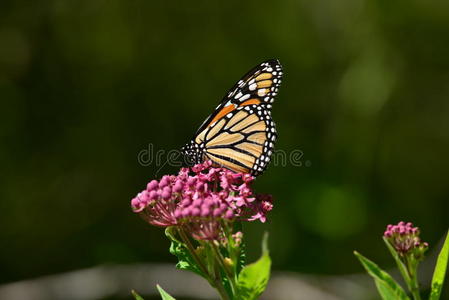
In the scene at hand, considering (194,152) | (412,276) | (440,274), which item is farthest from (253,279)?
(194,152)

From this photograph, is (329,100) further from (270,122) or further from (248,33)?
(270,122)

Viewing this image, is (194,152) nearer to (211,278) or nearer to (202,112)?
(211,278)

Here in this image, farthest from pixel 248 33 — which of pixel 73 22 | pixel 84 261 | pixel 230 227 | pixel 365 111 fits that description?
pixel 230 227

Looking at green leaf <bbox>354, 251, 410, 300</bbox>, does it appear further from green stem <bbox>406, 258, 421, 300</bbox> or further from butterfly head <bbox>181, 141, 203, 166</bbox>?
butterfly head <bbox>181, 141, 203, 166</bbox>

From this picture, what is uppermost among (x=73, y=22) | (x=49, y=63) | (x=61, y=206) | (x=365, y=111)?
(x=73, y=22)

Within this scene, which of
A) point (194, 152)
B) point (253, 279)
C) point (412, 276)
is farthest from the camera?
point (194, 152)

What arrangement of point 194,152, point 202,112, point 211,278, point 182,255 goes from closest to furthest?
point 211,278 < point 182,255 < point 194,152 < point 202,112

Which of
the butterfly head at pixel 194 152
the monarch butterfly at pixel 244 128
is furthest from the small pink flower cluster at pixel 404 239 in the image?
the butterfly head at pixel 194 152

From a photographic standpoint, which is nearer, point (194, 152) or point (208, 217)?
point (208, 217)
